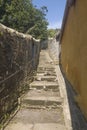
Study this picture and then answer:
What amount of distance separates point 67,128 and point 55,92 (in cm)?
443

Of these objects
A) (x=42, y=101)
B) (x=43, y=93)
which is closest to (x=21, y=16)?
(x=43, y=93)

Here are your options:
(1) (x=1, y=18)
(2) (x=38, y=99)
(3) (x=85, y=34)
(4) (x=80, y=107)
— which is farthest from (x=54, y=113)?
(1) (x=1, y=18)

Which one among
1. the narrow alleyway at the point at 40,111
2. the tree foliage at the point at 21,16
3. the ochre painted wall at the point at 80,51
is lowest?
the narrow alleyway at the point at 40,111

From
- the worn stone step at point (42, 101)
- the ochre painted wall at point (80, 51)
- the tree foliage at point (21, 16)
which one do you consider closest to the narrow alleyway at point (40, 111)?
the worn stone step at point (42, 101)

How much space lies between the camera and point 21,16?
30781 mm

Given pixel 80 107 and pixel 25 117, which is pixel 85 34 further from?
pixel 25 117

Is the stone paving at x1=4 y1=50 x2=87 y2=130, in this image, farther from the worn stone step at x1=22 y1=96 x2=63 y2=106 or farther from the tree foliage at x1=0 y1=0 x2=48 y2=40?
the tree foliage at x1=0 y1=0 x2=48 y2=40

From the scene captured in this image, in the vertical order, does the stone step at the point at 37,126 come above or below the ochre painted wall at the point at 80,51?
below

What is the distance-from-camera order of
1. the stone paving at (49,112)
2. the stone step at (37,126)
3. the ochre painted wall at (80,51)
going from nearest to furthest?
1. the stone step at (37,126)
2. the stone paving at (49,112)
3. the ochre painted wall at (80,51)

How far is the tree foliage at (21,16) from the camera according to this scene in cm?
2830

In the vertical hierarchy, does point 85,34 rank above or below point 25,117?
above

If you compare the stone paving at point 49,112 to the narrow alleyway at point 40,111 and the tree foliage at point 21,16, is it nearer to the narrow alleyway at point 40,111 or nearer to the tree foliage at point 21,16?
the narrow alleyway at point 40,111

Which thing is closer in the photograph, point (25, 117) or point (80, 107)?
point (25, 117)

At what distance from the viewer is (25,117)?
281 inches
